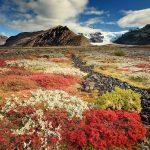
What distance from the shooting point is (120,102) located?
23.6m

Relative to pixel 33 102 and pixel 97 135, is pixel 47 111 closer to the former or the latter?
pixel 33 102

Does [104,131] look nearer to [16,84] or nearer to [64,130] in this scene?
[64,130]

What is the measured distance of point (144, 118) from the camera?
22.0 m

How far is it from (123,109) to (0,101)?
385 inches

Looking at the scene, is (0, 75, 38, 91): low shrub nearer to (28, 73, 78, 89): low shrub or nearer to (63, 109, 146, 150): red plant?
(28, 73, 78, 89): low shrub

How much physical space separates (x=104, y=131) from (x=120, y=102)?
18.4 feet

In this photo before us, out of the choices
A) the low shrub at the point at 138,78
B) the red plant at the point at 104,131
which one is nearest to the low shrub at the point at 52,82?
the red plant at the point at 104,131

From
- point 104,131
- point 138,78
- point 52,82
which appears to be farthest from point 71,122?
point 138,78

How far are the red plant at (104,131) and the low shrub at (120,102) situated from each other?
1.62 meters

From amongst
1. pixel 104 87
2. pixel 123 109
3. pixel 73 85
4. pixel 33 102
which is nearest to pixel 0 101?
pixel 33 102

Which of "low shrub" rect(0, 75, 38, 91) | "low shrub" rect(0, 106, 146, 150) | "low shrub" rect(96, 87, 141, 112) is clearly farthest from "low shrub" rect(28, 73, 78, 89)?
"low shrub" rect(0, 106, 146, 150)

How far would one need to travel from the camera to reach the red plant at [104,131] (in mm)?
17375

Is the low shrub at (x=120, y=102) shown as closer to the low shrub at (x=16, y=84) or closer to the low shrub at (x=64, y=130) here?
the low shrub at (x=64, y=130)

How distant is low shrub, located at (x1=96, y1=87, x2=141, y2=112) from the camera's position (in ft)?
75.7
